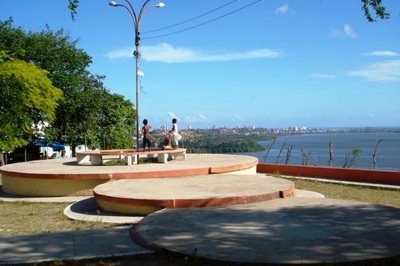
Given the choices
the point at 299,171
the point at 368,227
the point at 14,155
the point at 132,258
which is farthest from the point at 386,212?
the point at 14,155

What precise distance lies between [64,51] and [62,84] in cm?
282

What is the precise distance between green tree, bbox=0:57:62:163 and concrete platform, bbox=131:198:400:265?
1724 cm

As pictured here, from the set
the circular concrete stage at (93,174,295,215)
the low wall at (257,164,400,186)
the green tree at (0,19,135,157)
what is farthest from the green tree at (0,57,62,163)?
the circular concrete stage at (93,174,295,215)

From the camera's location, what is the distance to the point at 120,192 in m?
11.5

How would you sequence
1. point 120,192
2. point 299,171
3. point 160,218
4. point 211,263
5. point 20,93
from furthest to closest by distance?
point 20,93 → point 299,171 → point 120,192 → point 160,218 → point 211,263

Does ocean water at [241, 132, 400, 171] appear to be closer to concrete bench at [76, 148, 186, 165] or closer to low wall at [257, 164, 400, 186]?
low wall at [257, 164, 400, 186]

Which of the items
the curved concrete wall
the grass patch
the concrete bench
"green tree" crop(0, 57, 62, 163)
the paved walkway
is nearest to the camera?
the paved walkway

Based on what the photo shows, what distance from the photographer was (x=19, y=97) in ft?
82.9

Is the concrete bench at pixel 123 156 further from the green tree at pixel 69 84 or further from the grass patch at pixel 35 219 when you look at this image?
the green tree at pixel 69 84

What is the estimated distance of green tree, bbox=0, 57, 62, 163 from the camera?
78.8ft

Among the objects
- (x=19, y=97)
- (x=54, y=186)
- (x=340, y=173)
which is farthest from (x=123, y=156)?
(x=19, y=97)

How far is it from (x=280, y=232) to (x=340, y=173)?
1209cm

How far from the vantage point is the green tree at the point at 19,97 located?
24.0 metres

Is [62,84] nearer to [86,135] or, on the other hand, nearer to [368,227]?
[86,135]
